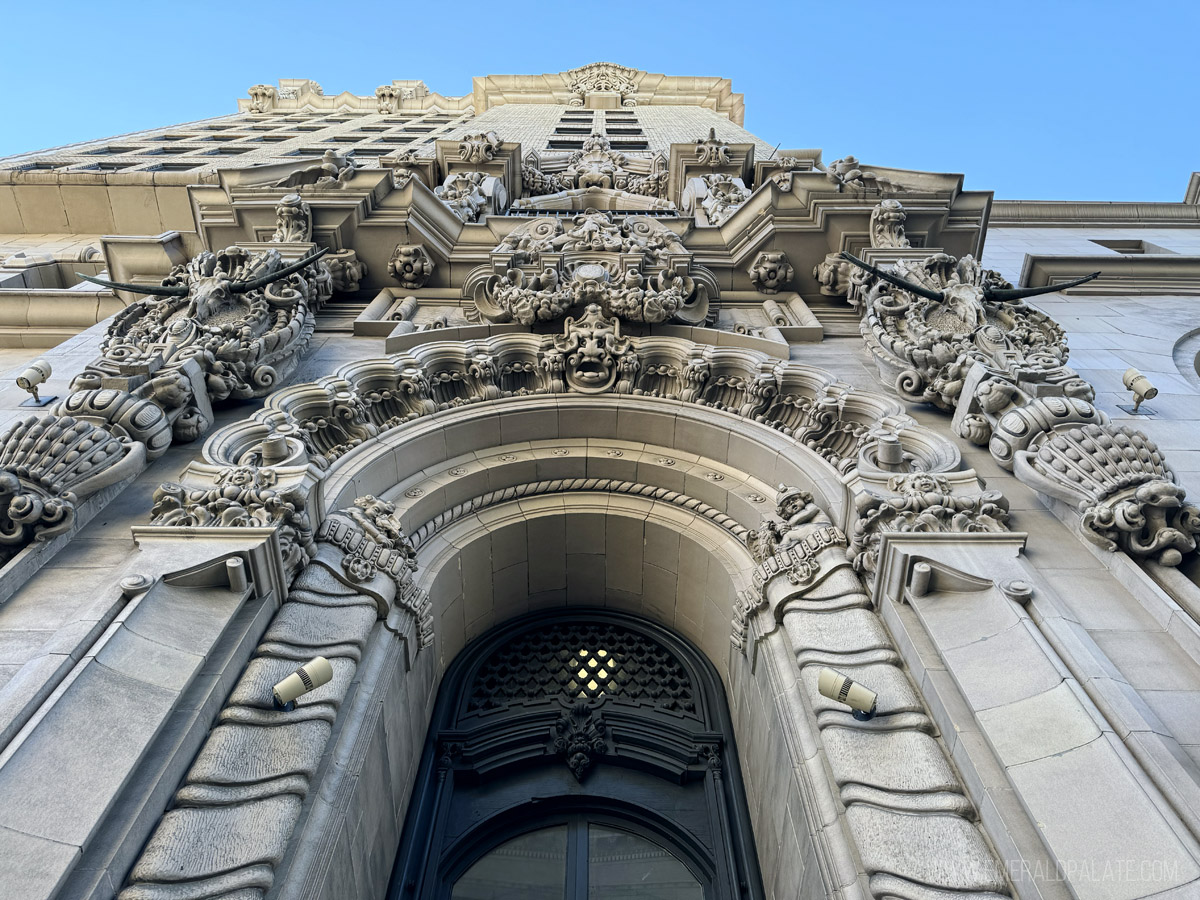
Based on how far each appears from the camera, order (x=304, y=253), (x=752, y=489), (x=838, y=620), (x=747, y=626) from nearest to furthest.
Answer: (x=838, y=620)
(x=747, y=626)
(x=752, y=489)
(x=304, y=253)

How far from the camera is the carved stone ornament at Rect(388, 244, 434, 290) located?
13906 mm

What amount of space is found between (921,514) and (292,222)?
1140 centimetres

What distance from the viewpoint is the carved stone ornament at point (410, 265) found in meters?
13.9

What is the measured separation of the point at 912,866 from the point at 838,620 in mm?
2344

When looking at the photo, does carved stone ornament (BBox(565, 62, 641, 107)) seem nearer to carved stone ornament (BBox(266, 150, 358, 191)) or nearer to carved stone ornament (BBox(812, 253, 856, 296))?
carved stone ornament (BBox(266, 150, 358, 191))

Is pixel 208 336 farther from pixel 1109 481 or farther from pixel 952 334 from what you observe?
pixel 1109 481

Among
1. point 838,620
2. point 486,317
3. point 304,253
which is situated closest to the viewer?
point 838,620

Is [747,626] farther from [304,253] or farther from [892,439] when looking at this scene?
[304,253]

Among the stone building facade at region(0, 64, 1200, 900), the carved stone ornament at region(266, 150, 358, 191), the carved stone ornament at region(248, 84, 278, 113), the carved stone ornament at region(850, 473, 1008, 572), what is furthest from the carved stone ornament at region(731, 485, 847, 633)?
the carved stone ornament at region(248, 84, 278, 113)

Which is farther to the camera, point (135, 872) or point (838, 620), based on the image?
point (838, 620)

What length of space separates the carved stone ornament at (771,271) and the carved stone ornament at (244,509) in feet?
31.5

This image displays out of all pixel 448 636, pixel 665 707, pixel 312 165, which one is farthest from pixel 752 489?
pixel 312 165

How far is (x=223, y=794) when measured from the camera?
506 cm

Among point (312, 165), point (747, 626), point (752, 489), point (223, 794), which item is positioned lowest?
point (223, 794)
